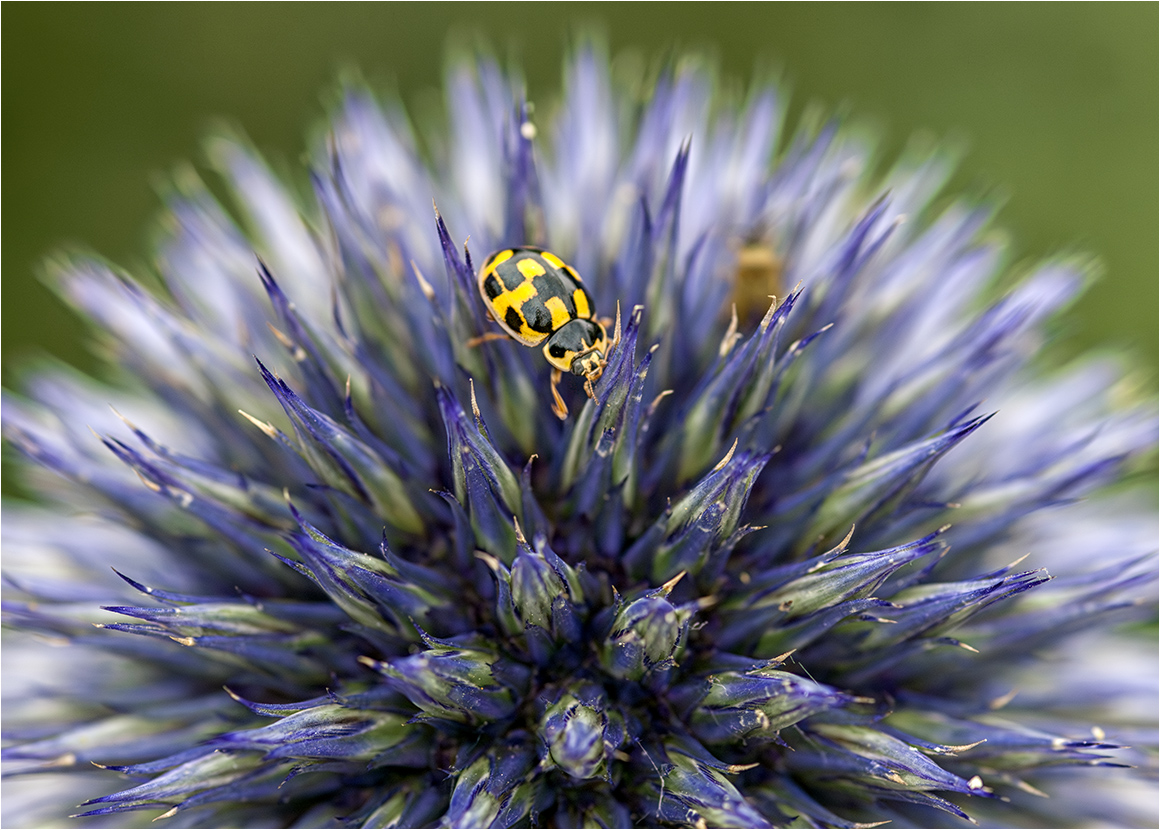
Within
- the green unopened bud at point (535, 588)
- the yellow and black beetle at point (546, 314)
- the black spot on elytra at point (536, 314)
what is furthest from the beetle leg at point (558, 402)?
the green unopened bud at point (535, 588)

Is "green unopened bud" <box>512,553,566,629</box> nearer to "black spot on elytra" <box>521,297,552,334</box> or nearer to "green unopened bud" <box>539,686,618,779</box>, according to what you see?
"green unopened bud" <box>539,686,618,779</box>

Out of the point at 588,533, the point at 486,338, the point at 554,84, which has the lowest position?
the point at 588,533

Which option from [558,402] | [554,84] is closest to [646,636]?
[558,402]

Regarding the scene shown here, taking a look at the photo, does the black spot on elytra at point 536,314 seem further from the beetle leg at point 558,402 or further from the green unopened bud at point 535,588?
the green unopened bud at point 535,588

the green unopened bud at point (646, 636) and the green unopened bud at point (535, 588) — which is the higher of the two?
the green unopened bud at point (535, 588)

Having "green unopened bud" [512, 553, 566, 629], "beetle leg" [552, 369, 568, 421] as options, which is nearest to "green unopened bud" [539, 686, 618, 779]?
"green unopened bud" [512, 553, 566, 629]

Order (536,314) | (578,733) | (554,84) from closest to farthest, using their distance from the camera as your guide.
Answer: (578,733), (536,314), (554,84)

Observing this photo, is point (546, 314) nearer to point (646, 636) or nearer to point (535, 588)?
point (535, 588)
